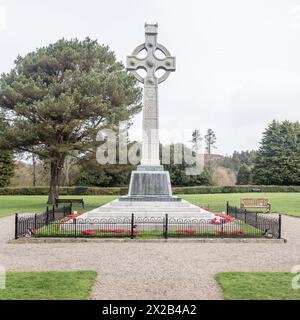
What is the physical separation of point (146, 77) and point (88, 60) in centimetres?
1361

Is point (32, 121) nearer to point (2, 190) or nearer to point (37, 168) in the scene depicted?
point (2, 190)

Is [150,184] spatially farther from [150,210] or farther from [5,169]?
[5,169]

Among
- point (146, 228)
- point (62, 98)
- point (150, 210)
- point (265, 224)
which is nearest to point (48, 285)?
point (146, 228)

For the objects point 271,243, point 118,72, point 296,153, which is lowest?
point 271,243

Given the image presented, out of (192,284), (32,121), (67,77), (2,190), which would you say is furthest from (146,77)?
(2,190)

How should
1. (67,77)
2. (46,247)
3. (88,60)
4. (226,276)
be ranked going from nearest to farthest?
1. (226,276)
2. (46,247)
3. (67,77)
4. (88,60)

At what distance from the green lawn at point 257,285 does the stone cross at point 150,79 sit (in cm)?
1347

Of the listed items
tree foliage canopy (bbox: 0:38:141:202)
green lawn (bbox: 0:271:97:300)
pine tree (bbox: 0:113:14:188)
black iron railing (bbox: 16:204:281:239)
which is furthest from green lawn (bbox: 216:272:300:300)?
pine tree (bbox: 0:113:14:188)

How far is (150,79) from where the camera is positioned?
22906mm

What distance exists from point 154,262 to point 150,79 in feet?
47.0

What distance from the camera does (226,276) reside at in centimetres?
895

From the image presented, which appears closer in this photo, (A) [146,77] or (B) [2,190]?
(A) [146,77]

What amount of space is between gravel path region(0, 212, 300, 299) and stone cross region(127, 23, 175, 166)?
9.19 metres

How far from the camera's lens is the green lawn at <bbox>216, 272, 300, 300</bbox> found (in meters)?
7.47
